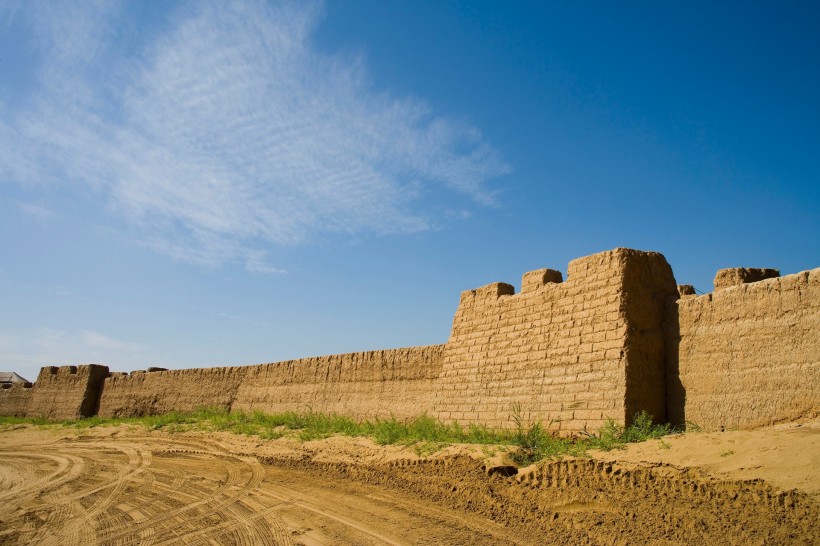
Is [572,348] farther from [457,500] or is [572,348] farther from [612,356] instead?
[457,500]

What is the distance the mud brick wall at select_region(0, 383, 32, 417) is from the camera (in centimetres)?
2412

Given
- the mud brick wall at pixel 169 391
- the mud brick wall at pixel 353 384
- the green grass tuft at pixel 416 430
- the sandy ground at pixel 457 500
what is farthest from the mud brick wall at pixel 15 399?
the sandy ground at pixel 457 500

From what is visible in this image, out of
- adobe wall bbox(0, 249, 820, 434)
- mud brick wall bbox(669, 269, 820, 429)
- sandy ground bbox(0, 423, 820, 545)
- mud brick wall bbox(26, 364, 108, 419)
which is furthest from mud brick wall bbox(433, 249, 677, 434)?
mud brick wall bbox(26, 364, 108, 419)

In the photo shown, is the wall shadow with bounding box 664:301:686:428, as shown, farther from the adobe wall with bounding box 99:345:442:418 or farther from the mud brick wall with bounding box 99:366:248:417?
the mud brick wall with bounding box 99:366:248:417

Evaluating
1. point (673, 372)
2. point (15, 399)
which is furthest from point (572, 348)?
point (15, 399)

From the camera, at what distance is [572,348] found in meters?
9.05

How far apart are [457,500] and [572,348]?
3.36m

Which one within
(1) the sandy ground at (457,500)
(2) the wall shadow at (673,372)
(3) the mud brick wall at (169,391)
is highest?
(2) the wall shadow at (673,372)

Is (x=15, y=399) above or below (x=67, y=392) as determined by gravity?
below

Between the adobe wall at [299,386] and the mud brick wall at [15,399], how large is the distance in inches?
208

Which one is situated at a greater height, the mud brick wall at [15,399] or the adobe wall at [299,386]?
the adobe wall at [299,386]

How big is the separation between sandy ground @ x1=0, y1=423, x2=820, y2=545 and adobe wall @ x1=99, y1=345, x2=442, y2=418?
2.98 metres

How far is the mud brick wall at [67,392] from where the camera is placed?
21.5 meters

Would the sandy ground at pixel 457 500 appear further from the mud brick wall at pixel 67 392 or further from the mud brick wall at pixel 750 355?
the mud brick wall at pixel 67 392
